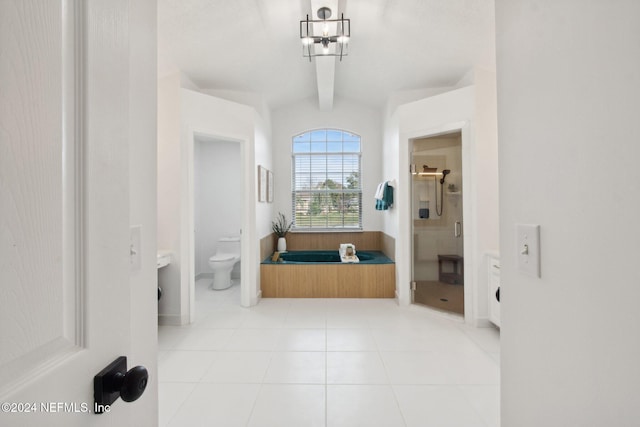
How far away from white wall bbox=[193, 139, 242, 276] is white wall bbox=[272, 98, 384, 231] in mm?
714

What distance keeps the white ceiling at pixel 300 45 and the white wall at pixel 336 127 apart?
37.6 inches

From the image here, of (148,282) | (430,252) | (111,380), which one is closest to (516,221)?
(111,380)

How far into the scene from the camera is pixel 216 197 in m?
4.86

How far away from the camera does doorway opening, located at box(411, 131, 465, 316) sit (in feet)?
10.4

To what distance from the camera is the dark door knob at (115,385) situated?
0.48 meters

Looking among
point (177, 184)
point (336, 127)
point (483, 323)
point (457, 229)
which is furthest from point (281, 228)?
point (483, 323)

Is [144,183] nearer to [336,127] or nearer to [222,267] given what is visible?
[222,267]

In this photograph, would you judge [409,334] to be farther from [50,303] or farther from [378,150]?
[378,150]

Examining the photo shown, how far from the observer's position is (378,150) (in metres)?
4.85

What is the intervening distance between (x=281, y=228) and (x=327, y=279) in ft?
4.59

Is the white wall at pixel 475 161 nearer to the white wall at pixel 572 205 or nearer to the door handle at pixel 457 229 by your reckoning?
the door handle at pixel 457 229

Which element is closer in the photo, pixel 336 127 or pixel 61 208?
pixel 61 208

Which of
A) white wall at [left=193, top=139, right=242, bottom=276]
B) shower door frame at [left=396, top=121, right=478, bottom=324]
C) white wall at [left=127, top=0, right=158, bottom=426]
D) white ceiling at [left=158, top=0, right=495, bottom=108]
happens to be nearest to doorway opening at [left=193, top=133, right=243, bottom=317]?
white wall at [left=193, top=139, right=242, bottom=276]

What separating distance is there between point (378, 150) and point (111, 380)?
15.6ft
